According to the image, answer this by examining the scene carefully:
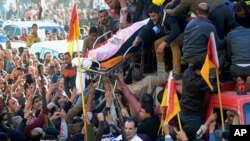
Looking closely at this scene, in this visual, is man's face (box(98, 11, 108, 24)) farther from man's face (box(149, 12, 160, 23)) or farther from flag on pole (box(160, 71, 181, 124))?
flag on pole (box(160, 71, 181, 124))

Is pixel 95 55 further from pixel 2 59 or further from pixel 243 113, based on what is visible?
pixel 2 59

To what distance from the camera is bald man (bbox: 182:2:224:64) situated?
11891 millimetres

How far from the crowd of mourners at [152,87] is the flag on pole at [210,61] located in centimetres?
33

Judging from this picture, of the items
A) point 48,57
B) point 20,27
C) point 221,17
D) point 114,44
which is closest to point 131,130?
point 114,44

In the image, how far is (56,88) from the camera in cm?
1639

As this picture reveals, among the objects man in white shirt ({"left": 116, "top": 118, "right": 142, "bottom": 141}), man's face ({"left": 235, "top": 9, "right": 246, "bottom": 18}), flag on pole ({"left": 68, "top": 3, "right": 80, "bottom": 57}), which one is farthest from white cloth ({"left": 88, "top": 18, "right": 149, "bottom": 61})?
man's face ({"left": 235, "top": 9, "right": 246, "bottom": 18})

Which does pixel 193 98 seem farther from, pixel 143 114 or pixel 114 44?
pixel 114 44

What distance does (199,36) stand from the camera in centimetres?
1191

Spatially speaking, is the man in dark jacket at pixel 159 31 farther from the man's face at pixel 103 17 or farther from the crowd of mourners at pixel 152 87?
the man's face at pixel 103 17

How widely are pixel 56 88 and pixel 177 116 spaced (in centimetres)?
517

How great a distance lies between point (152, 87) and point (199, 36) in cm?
139

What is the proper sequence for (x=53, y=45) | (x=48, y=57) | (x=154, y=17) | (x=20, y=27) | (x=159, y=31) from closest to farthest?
1. (x=154, y=17)
2. (x=159, y=31)
3. (x=48, y=57)
4. (x=53, y=45)
5. (x=20, y=27)

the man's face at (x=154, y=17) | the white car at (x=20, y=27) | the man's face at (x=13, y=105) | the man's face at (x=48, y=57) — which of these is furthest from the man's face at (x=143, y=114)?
the white car at (x=20, y=27)

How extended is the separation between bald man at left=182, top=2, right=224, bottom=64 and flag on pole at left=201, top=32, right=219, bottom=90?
20.6 inches
